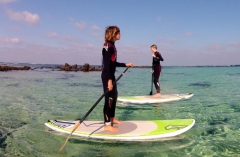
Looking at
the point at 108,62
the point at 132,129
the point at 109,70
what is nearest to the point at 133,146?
the point at 132,129

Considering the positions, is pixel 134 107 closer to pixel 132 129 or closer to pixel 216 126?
pixel 216 126

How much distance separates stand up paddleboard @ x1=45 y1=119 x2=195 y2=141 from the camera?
18.4ft

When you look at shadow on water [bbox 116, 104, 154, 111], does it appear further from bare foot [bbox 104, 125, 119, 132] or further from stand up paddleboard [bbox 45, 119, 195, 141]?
bare foot [bbox 104, 125, 119, 132]

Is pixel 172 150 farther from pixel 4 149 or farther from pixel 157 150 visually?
pixel 4 149

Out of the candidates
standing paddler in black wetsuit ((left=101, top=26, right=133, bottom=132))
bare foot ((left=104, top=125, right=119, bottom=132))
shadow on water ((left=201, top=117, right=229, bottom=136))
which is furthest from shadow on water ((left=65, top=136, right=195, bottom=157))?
shadow on water ((left=201, top=117, right=229, bottom=136))

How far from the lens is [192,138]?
5.84 m

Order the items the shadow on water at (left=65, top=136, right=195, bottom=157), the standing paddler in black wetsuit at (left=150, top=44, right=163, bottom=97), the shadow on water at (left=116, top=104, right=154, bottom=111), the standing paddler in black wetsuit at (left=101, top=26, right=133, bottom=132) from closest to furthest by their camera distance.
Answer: the shadow on water at (left=65, top=136, right=195, bottom=157)
the standing paddler in black wetsuit at (left=101, top=26, right=133, bottom=132)
the shadow on water at (left=116, top=104, right=154, bottom=111)
the standing paddler in black wetsuit at (left=150, top=44, right=163, bottom=97)

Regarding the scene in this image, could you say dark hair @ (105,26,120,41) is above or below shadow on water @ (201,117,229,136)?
above

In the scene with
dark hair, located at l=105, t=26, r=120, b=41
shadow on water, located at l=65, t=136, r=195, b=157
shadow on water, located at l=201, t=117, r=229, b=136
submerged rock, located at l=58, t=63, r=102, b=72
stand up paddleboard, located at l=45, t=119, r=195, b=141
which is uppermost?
dark hair, located at l=105, t=26, r=120, b=41

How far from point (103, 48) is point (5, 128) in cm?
356

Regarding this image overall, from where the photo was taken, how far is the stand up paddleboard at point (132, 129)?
18.4 ft

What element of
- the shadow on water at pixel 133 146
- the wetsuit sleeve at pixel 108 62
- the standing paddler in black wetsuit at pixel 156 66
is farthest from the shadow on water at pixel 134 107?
the wetsuit sleeve at pixel 108 62

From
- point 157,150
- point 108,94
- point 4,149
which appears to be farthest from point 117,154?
point 4,149

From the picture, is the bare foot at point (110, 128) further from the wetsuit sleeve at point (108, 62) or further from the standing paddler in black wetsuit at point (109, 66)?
the wetsuit sleeve at point (108, 62)
